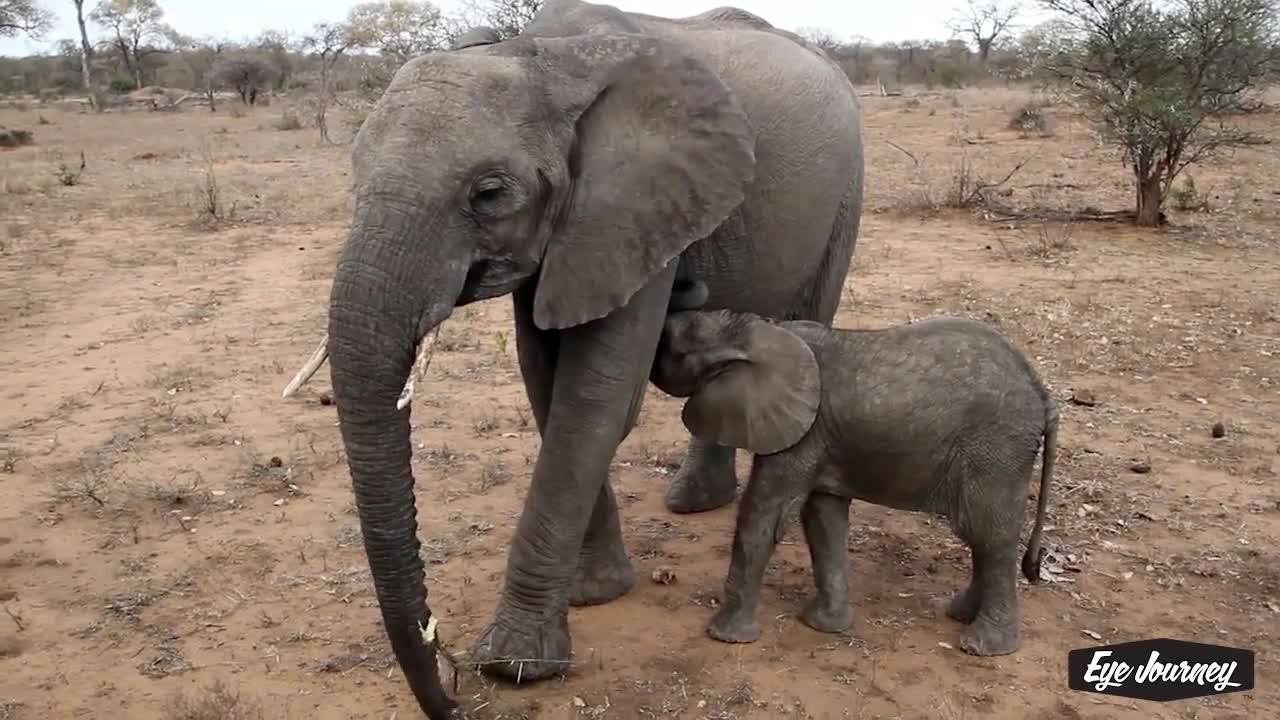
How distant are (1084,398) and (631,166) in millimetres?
3864

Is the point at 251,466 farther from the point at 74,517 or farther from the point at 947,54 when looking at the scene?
the point at 947,54

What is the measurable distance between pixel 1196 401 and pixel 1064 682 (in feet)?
9.97

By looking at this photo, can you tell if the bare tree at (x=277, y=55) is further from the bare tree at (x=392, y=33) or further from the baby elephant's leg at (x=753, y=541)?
the baby elephant's leg at (x=753, y=541)

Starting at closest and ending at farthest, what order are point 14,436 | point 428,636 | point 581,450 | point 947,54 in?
point 428,636
point 581,450
point 14,436
point 947,54

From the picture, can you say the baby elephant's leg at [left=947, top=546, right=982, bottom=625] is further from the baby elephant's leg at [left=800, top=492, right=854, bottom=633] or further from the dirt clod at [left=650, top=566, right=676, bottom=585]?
the dirt clod at [left=650, top=566, right=676, bottom=585]

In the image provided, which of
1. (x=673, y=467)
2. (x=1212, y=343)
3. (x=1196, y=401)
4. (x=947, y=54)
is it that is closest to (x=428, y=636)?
(x=673, y=467)

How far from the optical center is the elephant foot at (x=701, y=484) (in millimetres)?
4664

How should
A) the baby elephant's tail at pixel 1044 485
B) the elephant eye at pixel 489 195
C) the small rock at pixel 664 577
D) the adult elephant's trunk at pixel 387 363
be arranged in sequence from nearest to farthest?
the adult elephant's trunk at pixel 387 363 < the elephant eye at pixel 489 195 < the baby elephant's tail at pixel 1044 485 < the small rock at pixel 664 577

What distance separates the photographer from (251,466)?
5137mm

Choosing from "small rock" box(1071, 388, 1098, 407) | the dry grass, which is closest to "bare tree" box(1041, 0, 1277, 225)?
"small rock" box(1071, 388, 1098, 407)

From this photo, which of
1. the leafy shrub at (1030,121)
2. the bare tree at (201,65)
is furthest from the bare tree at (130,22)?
the leafy shrub at (1030,121)

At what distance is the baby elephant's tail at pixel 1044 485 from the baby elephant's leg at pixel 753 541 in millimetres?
795

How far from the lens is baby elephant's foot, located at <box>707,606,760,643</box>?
359 centimetres

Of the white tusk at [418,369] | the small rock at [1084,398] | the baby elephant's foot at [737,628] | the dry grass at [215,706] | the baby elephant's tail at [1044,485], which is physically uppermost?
the white tusk at [418,369]
